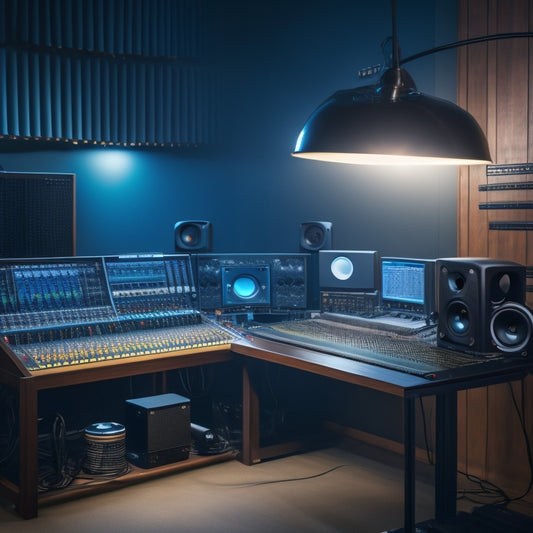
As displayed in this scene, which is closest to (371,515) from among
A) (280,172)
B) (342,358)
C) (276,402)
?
(342,358)

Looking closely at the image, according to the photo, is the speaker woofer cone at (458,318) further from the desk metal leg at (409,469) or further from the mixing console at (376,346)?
the desk metal leg at (409,469)

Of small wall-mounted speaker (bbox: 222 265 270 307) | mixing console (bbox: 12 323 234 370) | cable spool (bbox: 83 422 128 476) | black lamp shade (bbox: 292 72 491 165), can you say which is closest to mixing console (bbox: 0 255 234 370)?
mixing console (bbox: 12 323 234 370)

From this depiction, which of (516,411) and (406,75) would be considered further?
(516,411)

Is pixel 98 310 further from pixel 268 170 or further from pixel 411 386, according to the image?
pixel 411 386

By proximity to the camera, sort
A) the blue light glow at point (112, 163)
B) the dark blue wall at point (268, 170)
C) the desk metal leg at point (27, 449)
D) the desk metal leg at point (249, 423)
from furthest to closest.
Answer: the blue light glow at point (112, 163), the dark blue wall at point (268, 170), the desk metal leg at point (249, 423), the desk metal leg at point (27, 449)

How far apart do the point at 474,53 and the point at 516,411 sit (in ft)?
5.90

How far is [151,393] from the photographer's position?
4.39 meters

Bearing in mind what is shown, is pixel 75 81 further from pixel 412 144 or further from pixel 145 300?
pixel 412 144

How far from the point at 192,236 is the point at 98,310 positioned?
2.37 feet

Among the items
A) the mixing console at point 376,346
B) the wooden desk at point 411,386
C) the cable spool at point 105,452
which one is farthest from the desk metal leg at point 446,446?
the cable spool at point 105,452

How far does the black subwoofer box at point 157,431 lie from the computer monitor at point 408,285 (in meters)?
1.21

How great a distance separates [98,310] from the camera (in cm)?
392

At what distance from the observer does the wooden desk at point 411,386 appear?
107 inches

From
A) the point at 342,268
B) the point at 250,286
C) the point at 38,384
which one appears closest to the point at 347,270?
the point at 342,268
